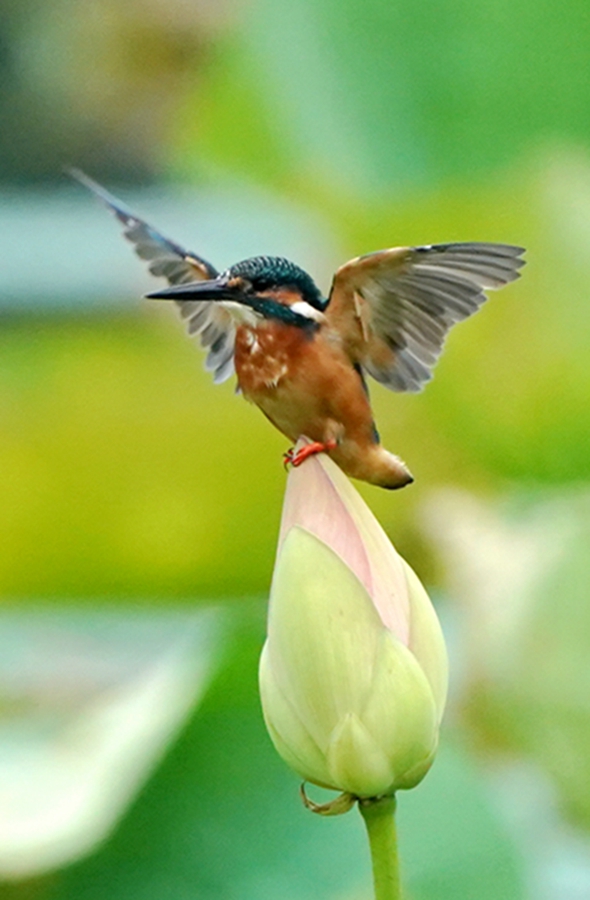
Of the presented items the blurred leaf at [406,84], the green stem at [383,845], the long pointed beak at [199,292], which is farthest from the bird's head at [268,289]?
the blurred leaf at [406,84]

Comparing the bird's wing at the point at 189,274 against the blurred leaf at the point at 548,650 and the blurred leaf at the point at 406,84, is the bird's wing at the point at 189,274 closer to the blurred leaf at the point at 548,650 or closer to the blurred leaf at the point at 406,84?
the blurred leaf at the point at 548,650

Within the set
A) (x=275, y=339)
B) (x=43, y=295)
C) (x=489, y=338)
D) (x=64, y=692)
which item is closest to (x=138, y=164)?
(x=43, y=295)

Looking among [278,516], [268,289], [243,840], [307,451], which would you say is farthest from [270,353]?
[278,516]

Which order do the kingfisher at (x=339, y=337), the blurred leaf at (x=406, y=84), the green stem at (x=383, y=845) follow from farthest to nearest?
the blurred leaf at (x=406, y=84) < the kingfisher at (x=339, y=337) < the green stem at (x=383, y=845)

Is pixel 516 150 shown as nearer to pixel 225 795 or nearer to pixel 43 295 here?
pixel 225 795

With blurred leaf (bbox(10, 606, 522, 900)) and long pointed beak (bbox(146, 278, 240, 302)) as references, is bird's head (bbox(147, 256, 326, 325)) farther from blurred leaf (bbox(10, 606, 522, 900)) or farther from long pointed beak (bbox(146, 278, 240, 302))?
blurred leaf (bbox(10, 606, 522, 900))

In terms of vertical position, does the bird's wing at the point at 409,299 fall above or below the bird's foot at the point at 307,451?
above

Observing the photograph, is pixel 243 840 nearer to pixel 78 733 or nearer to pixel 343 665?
pixel 78 733

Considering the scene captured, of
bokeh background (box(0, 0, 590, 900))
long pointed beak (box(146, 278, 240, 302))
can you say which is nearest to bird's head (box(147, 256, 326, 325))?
long pointed beak (box(146, 278, 240, 302))
